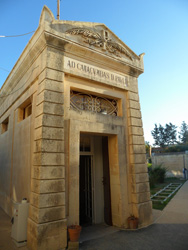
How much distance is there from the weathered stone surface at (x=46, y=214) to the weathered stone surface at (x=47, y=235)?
9 cm

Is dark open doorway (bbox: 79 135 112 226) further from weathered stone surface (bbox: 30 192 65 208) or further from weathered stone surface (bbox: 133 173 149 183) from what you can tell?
weathered stone surface (bbox: 30 192 65 208)

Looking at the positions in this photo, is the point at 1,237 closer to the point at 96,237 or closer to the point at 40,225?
the point at 40,225

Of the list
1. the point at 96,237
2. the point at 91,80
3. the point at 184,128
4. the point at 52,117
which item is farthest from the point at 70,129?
the point at 184,128

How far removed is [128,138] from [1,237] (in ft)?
16.2

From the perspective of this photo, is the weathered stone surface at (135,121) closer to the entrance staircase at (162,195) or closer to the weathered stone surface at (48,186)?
the weathered stone surface at (48,186)

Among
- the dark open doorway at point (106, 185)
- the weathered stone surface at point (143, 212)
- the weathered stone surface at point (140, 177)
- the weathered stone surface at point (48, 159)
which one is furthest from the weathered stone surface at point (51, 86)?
the weathered stone surface at point (143, 212)

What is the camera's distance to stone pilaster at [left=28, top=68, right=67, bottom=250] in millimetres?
3875

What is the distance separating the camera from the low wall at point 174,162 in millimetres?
22016

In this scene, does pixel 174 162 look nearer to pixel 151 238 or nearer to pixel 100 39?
pixel 151 238

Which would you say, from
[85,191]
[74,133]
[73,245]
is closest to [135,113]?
[74,133]

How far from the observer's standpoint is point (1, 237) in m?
4.68

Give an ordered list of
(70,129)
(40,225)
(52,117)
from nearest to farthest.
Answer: (40,225) < (52,117) < (70,129)

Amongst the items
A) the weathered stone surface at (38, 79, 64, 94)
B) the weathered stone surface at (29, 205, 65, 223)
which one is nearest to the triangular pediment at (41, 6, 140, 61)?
the weathered stone surface at (38, 79, 64, 94)

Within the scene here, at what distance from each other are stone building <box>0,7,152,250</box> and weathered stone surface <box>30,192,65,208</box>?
0.02 m
